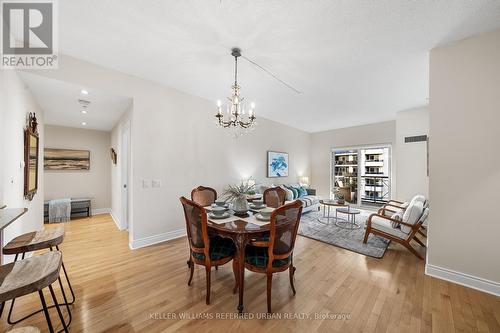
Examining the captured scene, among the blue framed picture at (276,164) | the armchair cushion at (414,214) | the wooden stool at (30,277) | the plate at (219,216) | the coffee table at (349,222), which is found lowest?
the coffee table at (349,222)

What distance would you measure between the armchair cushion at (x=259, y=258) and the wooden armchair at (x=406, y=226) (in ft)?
7.05

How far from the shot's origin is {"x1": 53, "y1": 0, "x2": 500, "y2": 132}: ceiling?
1745 millimetres

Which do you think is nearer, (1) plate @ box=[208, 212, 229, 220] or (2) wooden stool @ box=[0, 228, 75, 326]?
(2) wooden stool @ box=[0, 228, 75, 326]

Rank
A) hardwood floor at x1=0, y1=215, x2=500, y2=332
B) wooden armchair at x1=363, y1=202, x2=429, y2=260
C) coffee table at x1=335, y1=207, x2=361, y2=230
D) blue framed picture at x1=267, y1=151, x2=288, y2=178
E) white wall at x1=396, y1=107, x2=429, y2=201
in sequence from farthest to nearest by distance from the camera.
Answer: blue framed picture at x1=267, y1=151, x2=288, y2=178, white wall at x1=396, y1=107, x2=429, y2=201, coffee table at x1=335, y1=207, x2=361, y2=230, wooden armchair at x1=363, y1=202, x2=429, y2=260, hardwood floor at x1=0, y1=215, x2=500, y2=332

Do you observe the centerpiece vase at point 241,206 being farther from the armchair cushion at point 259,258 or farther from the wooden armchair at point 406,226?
the wooden armchair at point 406,226

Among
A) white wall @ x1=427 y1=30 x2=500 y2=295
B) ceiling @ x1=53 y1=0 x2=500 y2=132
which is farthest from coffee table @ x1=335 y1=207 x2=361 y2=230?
ceiling @ x1=53 y1=0 x2=500 y2=132

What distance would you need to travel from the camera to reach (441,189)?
2.31 meters

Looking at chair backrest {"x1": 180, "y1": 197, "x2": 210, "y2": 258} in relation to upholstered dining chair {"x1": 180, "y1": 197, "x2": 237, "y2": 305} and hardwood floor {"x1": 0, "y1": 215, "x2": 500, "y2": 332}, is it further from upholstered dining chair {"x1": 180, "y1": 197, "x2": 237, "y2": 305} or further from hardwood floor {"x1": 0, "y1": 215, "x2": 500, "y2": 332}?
hardwood floor {"x1": 0, "y1": 215, "x2": 500, "y2": 332}

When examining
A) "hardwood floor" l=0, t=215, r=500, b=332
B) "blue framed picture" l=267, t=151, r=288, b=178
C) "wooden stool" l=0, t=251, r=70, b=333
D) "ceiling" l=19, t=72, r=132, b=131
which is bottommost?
"hardwood floor" l=0, t=215, r=500, b=332

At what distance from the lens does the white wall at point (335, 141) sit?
577 cm

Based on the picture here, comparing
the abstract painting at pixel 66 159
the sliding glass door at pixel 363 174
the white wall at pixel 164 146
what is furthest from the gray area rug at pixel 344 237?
the abstract painting at pixel 66 159

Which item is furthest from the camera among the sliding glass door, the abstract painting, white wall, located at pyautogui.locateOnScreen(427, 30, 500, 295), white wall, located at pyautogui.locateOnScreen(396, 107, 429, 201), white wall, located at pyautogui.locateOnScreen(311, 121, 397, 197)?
→ the sliding glass door

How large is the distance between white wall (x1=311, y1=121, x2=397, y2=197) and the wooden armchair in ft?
10.4

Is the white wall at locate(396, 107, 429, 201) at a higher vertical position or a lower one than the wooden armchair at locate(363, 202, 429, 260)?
higher
